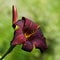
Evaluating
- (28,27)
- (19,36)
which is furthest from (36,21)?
(19,36)

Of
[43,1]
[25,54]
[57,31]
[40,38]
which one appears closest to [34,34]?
[40,38]

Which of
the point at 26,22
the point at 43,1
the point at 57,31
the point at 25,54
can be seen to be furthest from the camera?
the point at 43,1

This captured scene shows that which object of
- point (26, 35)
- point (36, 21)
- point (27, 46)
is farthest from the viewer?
point (36, 21)

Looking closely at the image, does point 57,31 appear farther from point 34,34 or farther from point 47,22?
point 34,34

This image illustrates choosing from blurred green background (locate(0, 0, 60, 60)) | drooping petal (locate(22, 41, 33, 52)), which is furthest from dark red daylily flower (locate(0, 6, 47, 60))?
blurred green background (locate(0, 0, 60, 60))

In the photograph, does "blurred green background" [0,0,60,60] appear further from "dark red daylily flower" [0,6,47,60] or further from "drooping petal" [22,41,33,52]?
"drooping petal" [22,41,33,52]

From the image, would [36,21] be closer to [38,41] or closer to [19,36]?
[38,41]
